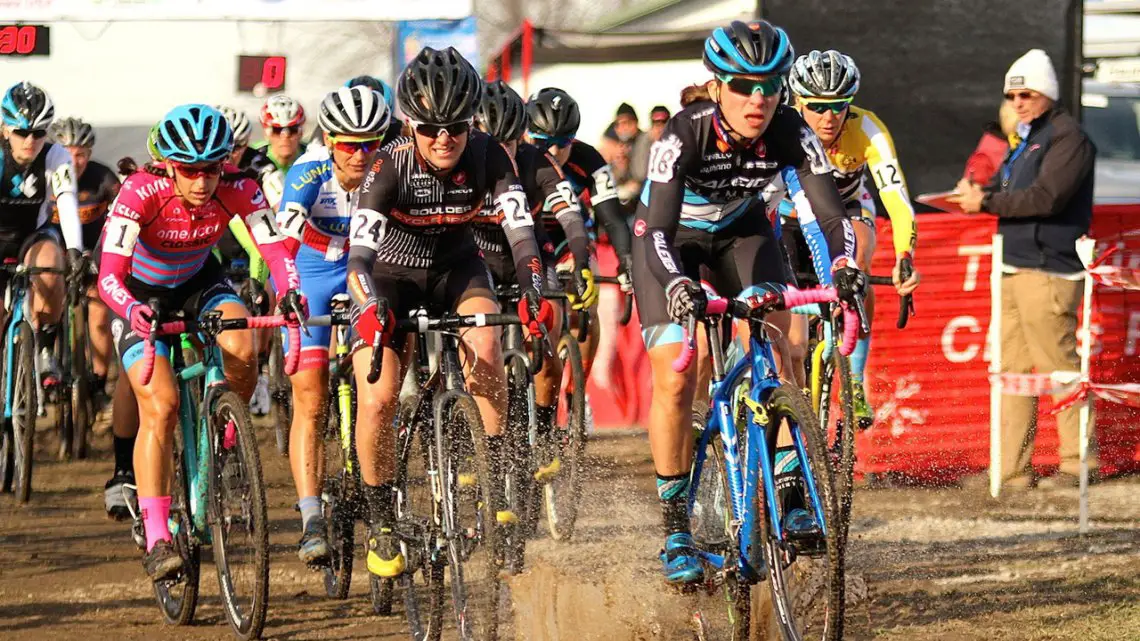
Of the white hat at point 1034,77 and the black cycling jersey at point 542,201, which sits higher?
the white hat at point 1034,77

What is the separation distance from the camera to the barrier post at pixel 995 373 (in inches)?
391

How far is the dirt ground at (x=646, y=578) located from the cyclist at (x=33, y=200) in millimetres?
1314

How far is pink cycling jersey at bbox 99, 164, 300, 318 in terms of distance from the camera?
7332 millimetres

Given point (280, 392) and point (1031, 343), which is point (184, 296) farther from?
point (1031, 343)

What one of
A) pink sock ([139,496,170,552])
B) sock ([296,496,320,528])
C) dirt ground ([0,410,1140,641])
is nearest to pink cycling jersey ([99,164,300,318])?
pink sock ([139,496,170,552])

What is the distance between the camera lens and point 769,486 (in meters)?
5.64

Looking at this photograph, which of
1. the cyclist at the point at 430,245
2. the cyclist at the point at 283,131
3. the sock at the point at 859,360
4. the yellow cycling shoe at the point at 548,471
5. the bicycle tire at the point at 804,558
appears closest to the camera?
the bicycle tire at the point at 804,558

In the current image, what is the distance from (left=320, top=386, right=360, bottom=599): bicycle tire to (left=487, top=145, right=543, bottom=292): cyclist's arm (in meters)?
1.29

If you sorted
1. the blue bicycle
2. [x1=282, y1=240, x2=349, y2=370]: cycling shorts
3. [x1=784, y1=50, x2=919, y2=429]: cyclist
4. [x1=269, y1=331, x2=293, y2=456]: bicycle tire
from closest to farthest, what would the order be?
the blue bicycle
[x1=282, y1=240, x2=349, y2=370]: cycling shorts
[x1=784, y1=50, x2=919, y2=429]: cyclist
[x1=269, y1=331, x2=293, y2=456]: bicycle tire

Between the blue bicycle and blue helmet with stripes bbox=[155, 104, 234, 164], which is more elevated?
blue helmet with stripes bbox=[155, 104, 234, 164]

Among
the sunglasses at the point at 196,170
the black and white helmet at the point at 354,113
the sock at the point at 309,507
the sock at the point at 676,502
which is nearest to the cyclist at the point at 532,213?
the black and white helmet at the point at 354,113

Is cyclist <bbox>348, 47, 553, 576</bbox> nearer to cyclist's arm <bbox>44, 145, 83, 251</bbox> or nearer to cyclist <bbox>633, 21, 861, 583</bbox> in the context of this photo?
cyclist <bbox>633, 21, 861, 583</bbox>

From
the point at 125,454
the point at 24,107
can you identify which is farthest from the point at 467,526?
the point at 24,107

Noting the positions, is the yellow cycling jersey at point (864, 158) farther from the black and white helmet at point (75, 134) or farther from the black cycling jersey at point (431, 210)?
the black and white helmet at point (75, 134)
